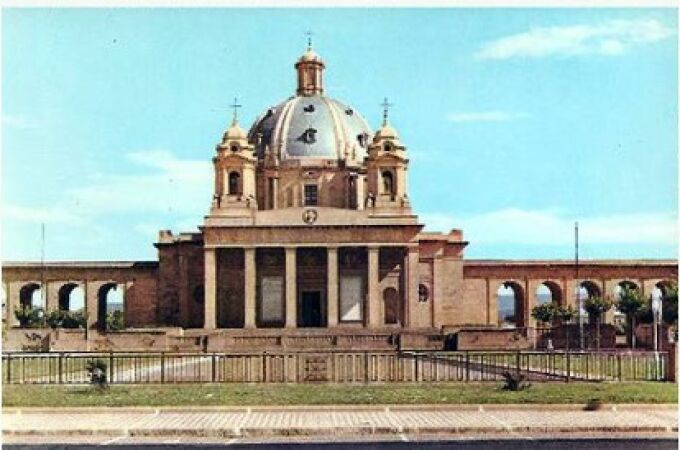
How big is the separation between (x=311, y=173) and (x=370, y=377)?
148 ft

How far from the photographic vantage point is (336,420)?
2053 centimetres

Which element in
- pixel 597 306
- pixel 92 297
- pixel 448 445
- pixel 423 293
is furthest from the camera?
pixel 92 297

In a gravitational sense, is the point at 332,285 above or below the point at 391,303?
above

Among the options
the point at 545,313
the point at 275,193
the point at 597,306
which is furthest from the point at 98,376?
the point at 275,193

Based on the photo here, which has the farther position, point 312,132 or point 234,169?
point 312,132

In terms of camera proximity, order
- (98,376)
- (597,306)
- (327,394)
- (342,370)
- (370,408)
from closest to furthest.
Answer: (370,408) → (327,394) → (98,376) → (342,370) → (597,306)

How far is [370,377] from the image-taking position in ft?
101

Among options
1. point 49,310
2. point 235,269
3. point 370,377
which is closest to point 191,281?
point 235,269

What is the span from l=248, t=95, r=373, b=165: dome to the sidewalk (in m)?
54.0

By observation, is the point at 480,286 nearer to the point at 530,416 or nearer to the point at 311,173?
the point at 311,173

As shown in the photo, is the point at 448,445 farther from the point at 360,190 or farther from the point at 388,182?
the point at 360,190

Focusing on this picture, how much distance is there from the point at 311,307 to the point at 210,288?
695cm

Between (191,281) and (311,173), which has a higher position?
→ (311,173)

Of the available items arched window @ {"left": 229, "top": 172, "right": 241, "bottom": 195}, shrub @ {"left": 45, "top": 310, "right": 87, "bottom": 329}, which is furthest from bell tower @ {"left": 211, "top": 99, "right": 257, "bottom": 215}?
shrub @ {"left": 45, "top": 310, "right": 87, "bottom": 329}
